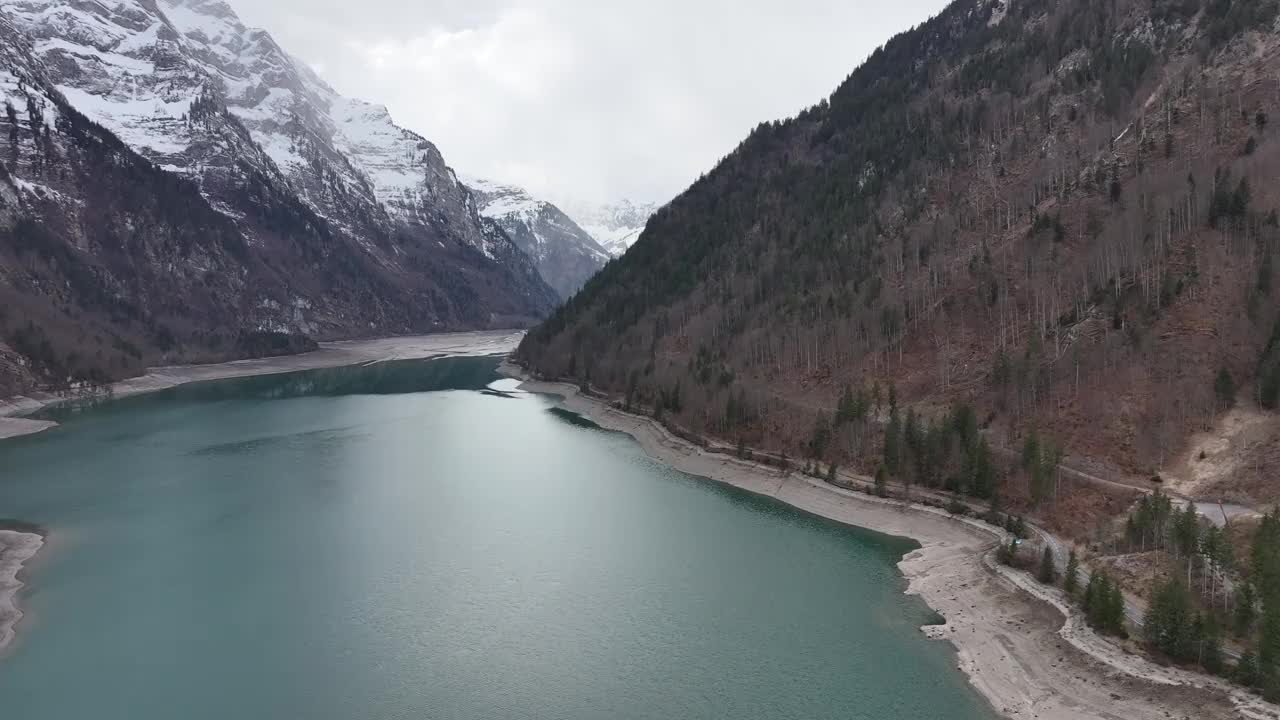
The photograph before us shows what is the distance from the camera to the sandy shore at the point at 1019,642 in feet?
125

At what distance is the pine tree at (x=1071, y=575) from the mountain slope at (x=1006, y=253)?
617 inches

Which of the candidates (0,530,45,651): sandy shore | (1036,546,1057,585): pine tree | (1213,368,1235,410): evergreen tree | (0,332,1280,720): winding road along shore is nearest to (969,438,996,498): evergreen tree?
(0,332,1280,720): winding road along shore

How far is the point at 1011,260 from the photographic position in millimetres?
98562

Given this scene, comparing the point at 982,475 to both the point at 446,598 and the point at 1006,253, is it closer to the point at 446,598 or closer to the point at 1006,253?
the point at 1006,253

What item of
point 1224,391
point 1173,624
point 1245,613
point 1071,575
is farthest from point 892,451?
point 1245,613

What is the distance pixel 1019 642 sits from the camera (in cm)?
4575

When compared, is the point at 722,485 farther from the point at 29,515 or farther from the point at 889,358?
the point at 29,515

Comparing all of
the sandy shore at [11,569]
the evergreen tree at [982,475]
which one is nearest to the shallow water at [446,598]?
the sandy shore at [11,569]

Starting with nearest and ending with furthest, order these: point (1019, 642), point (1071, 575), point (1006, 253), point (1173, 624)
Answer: point (1173, 624) < point (1019, 642) < point (1071, 575) < point (1006, 253)

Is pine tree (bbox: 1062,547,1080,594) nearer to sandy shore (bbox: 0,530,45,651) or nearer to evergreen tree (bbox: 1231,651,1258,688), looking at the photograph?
evergreen tree (bbox: 1231,651,1258,688)

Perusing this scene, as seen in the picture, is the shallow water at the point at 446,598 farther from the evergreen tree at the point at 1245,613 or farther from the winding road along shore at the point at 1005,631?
the evergreen tree at the point at 1245,613

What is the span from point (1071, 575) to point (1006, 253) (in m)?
59.8

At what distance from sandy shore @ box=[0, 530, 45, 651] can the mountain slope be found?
222 ft

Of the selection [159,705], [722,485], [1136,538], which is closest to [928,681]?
[1136,538]
